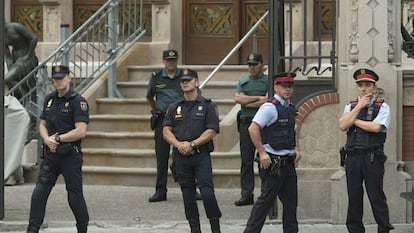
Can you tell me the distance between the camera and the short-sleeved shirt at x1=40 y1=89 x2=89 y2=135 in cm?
1116

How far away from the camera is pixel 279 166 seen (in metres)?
10.8

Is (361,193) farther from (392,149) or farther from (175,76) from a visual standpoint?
(175,76)

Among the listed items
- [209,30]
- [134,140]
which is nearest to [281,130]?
[134,140]

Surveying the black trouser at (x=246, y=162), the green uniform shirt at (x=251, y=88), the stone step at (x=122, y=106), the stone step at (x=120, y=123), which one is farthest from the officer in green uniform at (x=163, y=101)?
the stone step at (x=122, y=106)

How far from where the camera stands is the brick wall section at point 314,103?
1254cm

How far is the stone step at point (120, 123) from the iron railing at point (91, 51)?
2.42 feet

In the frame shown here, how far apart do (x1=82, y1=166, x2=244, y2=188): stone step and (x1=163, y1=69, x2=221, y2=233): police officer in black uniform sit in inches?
146

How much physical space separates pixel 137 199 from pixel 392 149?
11.9ft

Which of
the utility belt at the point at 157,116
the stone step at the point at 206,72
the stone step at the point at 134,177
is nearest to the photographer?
the utility belt at the point at 157,116

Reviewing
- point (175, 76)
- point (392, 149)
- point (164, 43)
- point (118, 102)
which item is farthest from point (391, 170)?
point (164, 43)

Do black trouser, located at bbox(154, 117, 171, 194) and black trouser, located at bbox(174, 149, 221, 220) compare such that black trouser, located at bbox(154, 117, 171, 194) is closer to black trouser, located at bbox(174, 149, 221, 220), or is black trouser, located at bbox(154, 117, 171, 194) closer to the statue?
black trouser, located at bbox(174, 149, 221, 220)

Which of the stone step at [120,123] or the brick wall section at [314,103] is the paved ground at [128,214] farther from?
the stone step at [120,123]

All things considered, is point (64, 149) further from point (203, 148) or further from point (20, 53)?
point (20, 53)

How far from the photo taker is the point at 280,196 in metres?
11.0
